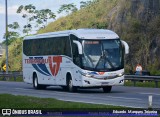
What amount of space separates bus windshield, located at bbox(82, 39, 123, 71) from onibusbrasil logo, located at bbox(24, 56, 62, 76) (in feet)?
9.89

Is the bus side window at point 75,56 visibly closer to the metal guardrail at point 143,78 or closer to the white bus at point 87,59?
the white bus at point 87,59

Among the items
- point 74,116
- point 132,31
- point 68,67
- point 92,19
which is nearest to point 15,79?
point 132,31

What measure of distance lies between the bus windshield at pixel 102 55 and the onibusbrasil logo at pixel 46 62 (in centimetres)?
301

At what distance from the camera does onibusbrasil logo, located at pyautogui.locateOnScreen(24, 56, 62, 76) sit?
3404cm

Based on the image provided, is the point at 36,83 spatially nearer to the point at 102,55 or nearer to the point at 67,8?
the point at 102,55

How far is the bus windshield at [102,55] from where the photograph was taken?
30859mm

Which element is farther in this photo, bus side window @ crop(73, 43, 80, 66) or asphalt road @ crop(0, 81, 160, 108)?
bus side window @ crop(73, 43, 80, 66)

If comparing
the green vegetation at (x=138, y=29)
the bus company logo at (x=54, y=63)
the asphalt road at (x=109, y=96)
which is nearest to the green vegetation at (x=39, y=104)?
the asphalt road at (x=109, y=96)

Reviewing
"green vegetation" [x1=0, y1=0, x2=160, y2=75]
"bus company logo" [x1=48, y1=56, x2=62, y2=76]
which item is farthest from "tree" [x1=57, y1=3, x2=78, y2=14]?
"bus company logo" [x1=48, y1=56, x2=62, y2=76]

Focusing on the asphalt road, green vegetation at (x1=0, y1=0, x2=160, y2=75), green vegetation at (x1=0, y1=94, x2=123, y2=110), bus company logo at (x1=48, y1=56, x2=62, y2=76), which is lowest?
the asphalt road

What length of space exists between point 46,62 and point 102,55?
564 cm

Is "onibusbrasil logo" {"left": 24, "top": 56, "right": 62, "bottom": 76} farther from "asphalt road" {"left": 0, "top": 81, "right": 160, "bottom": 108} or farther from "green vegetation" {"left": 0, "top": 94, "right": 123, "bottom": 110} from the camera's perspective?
"green vegetation" {"left": 0, "top": 94, "right": 123, "bottom": 110}

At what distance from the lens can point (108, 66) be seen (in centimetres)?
3091

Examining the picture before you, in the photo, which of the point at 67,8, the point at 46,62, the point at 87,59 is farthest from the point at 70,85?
the point at 67,8
